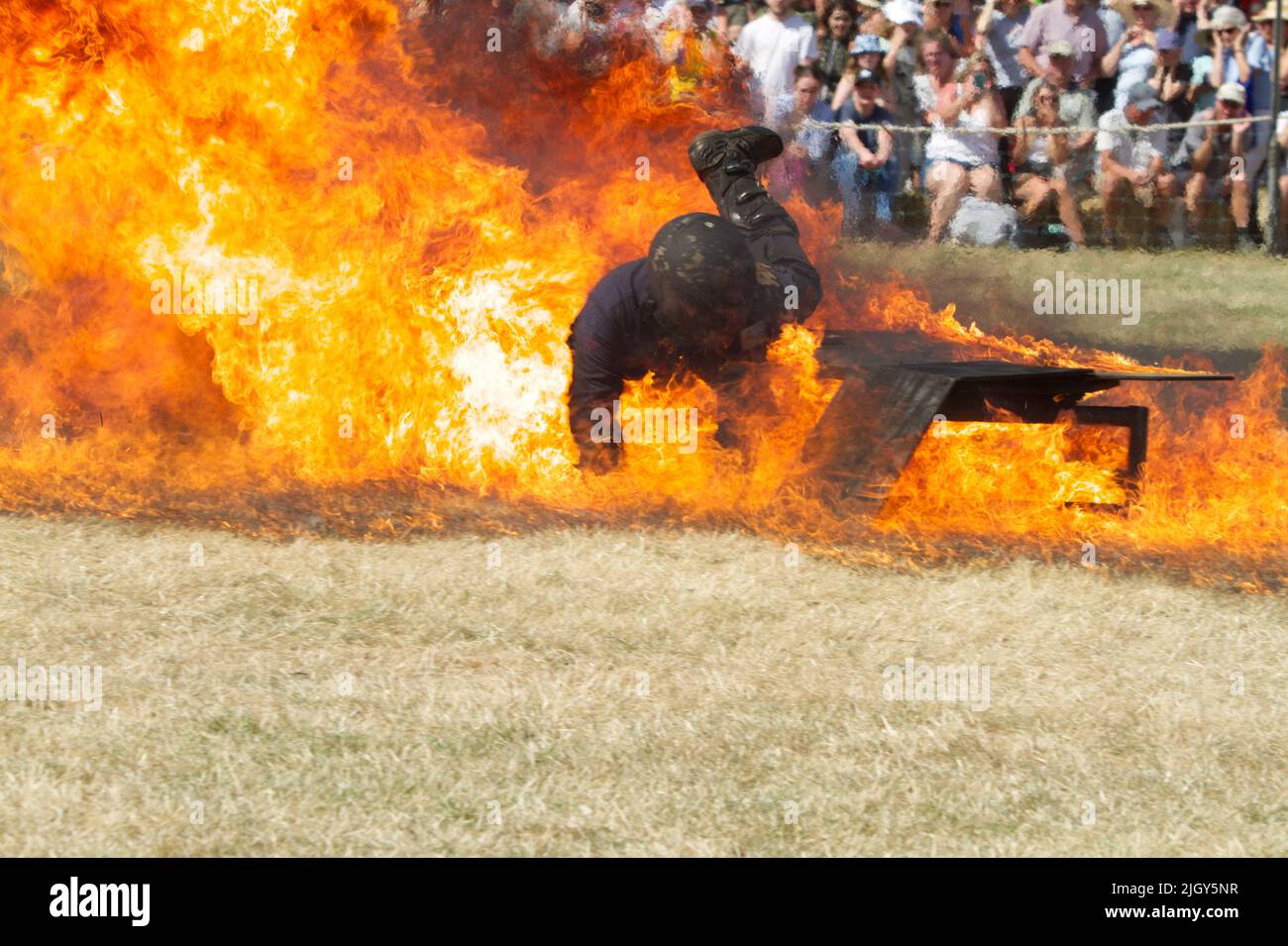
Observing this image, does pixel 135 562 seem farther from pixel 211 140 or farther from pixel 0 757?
pixel 211 140

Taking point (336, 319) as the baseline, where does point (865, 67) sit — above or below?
above

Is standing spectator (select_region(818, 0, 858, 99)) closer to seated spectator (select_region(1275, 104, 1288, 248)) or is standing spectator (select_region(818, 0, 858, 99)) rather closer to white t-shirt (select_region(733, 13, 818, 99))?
white t-shirt (select_region(733, 13, 818, 99))

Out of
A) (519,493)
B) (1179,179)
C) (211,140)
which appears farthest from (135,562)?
(1179,179)

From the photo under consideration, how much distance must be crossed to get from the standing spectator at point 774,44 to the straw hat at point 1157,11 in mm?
3000

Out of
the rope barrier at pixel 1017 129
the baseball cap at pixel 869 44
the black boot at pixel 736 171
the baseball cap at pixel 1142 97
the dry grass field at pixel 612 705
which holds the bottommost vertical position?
the dry grass field at pixel 612 705

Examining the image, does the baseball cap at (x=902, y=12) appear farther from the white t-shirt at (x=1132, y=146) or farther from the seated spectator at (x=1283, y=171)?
the seated spectator at (x=1283, y=171)

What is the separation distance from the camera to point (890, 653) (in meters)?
6.16

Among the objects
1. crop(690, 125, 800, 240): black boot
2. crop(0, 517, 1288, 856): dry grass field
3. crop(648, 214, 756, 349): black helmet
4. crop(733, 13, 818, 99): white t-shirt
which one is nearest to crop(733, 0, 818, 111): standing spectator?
crop(733, 13, 818, 99): white t-shirt

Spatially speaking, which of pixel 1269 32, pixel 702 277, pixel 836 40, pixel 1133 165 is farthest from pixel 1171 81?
pixel 702 277

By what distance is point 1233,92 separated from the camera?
14.7 metres

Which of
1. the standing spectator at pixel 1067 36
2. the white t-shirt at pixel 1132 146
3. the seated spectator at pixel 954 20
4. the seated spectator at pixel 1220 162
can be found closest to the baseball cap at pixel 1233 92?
the seated spectator at pixel 1220 162

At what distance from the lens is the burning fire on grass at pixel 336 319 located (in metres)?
8.23

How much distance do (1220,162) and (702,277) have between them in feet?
29.4

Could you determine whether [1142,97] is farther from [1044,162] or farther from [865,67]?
[865,67]
